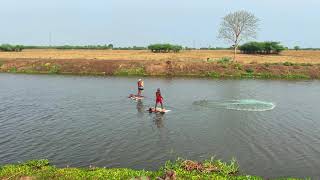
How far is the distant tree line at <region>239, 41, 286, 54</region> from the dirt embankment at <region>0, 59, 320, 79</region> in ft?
117

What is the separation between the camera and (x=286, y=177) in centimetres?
1769

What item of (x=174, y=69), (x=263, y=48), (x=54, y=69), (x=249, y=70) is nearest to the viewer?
(x=249, y=70)

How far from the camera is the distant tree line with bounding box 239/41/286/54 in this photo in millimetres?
103875

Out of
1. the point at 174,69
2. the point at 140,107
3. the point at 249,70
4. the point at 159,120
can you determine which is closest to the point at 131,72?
the point at 174,69

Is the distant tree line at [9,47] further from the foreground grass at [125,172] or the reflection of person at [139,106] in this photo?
the foreground grass at [125,172]

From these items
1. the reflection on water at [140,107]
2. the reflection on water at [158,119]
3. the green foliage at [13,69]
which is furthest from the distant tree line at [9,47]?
the reflection on water at [158,119]

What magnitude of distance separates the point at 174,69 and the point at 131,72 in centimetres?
668

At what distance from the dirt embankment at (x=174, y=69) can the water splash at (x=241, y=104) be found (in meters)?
25.7

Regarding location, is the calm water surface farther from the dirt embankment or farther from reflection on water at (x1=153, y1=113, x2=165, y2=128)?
the dirt embankment

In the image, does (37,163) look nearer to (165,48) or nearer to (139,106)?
(139,106)

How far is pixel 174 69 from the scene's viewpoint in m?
65.9

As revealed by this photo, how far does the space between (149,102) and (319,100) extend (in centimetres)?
1626

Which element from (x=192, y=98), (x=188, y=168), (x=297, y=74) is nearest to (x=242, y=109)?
(x=192, y=98)

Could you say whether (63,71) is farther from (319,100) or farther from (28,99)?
(319,100)
